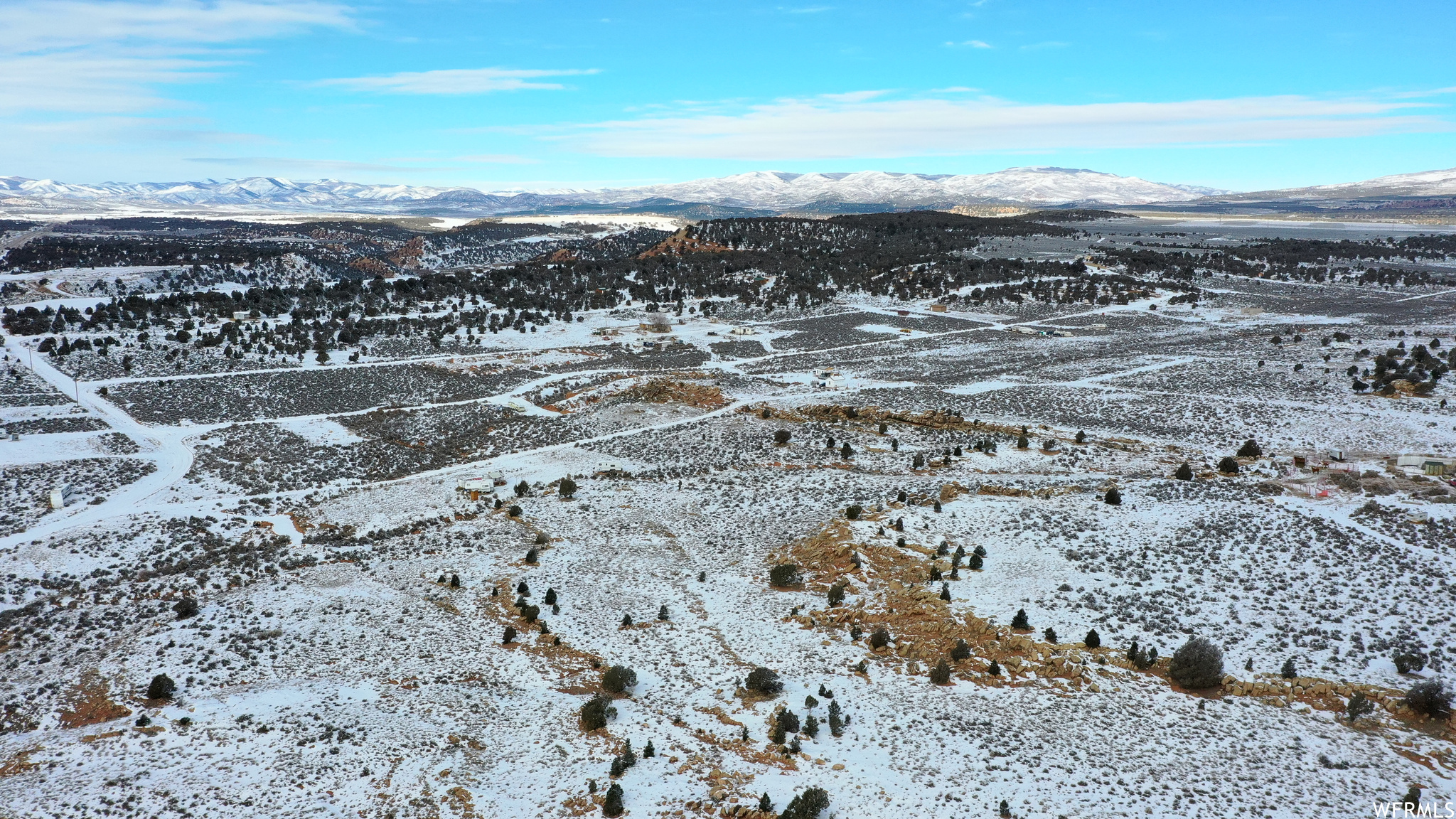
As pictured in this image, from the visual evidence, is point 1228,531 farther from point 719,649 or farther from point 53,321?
point 53,321

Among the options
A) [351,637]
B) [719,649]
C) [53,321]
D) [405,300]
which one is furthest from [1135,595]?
[53,321]

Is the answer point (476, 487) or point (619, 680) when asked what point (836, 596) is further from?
point (476, 487)

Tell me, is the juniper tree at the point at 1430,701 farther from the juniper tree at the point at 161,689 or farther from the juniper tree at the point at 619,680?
the juniper tree at the point at 161,689

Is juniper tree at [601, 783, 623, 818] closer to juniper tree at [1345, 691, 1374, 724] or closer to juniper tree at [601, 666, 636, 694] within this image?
juniper tree at [601, 666, 636, 694]

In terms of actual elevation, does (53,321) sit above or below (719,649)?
above

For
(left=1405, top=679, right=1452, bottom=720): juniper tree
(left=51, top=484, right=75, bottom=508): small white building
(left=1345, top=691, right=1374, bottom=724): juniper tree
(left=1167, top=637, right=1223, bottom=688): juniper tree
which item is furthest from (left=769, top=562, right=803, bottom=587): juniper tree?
(left=51, top=484, right=75, bottom=508): small white building

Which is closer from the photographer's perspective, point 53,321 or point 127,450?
point 127,450
